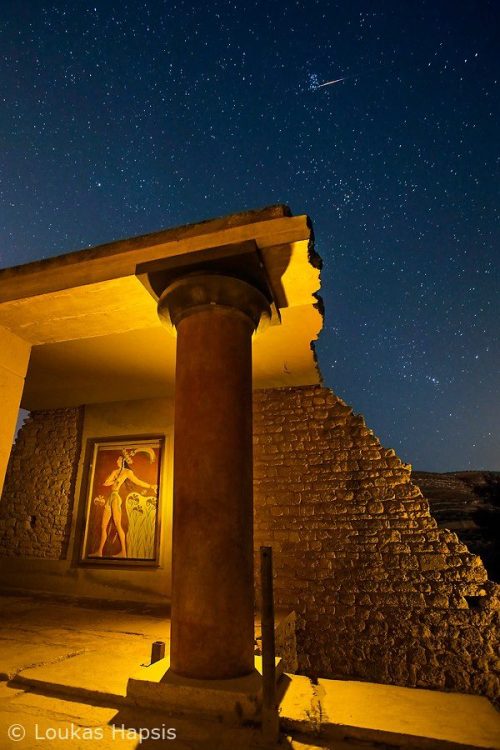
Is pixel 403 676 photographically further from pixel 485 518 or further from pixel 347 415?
pixel 485 518

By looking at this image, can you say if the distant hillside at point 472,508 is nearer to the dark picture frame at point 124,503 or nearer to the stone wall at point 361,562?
the stone wall at point 361,562

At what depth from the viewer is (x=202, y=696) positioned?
224 cm

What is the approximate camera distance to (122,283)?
3.34m

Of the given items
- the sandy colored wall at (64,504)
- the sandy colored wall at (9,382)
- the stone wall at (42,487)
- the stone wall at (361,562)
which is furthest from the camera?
the stone wall at (42,487)

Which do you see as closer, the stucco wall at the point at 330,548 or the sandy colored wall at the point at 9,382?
the sandy colored wall at the point at 9,382

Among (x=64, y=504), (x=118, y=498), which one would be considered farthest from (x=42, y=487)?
(x=118, y=498)

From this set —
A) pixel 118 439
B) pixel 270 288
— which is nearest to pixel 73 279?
pixel 270 288

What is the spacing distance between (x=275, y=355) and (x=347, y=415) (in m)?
1.49

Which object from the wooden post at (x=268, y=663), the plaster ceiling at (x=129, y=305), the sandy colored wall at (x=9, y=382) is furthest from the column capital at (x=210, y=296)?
the sandy colored wall at (x=9, y=382)

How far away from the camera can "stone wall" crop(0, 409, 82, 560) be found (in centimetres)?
682

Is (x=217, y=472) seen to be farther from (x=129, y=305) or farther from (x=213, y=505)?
(x=129, y=305)

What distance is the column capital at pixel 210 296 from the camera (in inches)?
117

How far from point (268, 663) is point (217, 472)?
3.28 feet

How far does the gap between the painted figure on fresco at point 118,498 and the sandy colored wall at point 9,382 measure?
2808 millimetres
